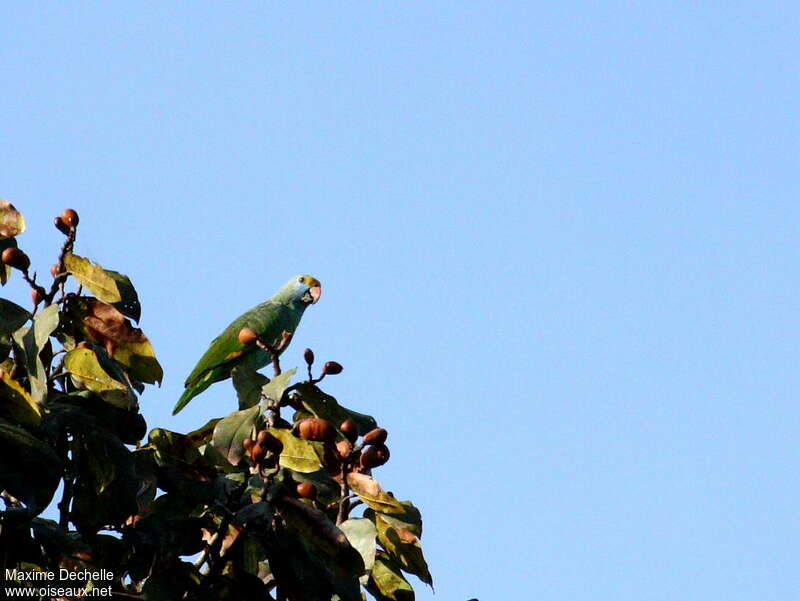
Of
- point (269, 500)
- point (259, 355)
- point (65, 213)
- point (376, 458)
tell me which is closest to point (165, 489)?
point (269, 500)

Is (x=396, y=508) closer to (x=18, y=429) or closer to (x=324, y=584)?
(x=324, y=584)

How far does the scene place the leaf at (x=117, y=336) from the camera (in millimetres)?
2664

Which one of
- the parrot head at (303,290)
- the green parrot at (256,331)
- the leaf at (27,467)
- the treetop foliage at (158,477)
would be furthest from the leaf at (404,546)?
the parrot head at (303,290)

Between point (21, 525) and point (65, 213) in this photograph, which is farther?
point (65, 213)

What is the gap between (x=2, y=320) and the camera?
2.49 m

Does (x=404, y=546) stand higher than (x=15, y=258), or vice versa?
(x=15, y=258)

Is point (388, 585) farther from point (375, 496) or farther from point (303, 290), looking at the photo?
point (303, 290)

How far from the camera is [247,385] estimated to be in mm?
2822

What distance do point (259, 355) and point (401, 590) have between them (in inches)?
156

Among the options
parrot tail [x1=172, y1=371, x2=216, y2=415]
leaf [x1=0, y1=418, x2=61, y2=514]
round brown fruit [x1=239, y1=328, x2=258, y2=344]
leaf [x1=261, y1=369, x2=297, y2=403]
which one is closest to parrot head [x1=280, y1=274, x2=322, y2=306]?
parrot tail [x1=172, y1=371, x2=216, y2=415]

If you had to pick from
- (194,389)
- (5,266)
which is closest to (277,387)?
(5,266)

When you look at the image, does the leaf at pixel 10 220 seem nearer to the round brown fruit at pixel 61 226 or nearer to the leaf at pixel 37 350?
the round brown fruit at pixel 61 226

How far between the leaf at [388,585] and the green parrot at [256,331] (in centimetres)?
317

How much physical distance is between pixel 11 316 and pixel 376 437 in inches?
34.5
